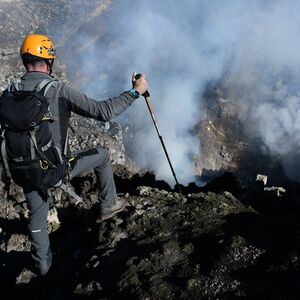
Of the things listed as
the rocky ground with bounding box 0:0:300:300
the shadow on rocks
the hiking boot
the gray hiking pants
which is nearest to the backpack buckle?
the gray hiking pants

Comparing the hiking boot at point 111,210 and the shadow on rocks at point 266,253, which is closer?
the shadow on rocks at point 266,253

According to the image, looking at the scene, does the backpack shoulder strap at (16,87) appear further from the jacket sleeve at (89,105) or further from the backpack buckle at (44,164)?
the backpack buckle at (44,164)

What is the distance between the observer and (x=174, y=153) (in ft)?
109

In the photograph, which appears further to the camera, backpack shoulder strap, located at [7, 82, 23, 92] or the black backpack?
backpack shoulder strap, located at [7, 82, 23, 92]

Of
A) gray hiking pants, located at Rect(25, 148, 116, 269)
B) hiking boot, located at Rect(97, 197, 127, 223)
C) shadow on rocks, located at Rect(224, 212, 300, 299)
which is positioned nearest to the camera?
shadow on rocks, located at Rect(224, 212, 300, 299)

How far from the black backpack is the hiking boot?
1.55 metres

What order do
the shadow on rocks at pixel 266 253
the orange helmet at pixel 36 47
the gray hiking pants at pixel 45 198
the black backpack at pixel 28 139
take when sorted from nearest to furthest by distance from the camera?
the shadow on rocks at pixel 266 253, the black backpack at pixel 28 139, the orange helmet at pixel 36 47, the gray hiking pants at pixel 45 198

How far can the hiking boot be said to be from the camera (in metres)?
5.51

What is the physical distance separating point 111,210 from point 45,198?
1.35 meters

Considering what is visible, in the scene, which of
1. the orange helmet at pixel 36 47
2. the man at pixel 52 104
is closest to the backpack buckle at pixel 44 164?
the man at pixel 52 104

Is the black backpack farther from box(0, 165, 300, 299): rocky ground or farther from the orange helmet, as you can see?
box(0, 165, 300, 299): rocky ground

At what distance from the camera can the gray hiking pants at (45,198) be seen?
4.33 m

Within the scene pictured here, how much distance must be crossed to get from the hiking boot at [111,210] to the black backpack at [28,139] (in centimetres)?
155

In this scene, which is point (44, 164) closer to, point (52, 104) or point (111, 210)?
point (52, 104)
